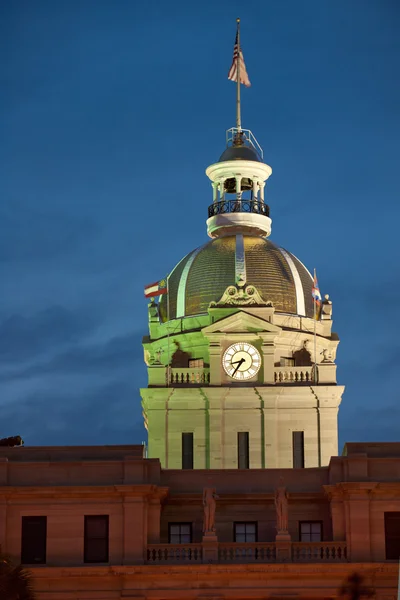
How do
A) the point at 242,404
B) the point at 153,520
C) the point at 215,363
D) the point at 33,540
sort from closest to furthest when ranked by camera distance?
1. the point at 33,540
2. the point at 153,520
3. the point at 242,404
4. the point at 215,363

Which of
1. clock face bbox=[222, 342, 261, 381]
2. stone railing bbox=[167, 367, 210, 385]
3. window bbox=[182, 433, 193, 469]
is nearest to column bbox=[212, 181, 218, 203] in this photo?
clock face bbox=[222, 342, 261, 381]

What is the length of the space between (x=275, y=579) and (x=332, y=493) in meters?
5.82

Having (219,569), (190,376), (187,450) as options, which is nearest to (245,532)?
(219,569)

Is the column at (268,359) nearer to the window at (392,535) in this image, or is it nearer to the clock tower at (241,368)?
the clock tower at (241,368)

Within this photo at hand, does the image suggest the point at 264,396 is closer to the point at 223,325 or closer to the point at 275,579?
the point at 223,325

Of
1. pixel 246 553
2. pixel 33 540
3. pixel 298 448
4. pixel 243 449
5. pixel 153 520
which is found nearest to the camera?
pixel 33 540

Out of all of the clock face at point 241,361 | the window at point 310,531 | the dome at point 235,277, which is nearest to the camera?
the window at point 310,531

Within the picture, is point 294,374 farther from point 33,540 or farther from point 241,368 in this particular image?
point 33,540

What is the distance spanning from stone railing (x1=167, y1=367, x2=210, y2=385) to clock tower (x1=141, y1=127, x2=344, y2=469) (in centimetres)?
7

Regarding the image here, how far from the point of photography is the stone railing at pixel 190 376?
14938cm

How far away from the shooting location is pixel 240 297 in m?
150

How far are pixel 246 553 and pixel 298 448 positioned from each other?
2700 centimetres

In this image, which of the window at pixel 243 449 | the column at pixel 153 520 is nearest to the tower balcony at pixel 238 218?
the window at pixel 243 449

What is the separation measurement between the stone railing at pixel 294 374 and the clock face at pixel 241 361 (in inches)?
58.5
